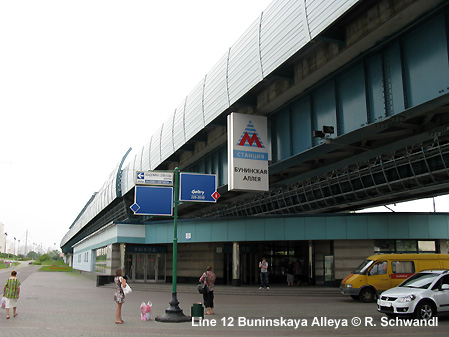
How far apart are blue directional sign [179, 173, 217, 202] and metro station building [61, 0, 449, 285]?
2.51 feet

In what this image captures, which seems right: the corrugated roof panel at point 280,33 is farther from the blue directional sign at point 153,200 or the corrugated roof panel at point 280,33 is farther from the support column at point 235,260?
the support column at point 235,260

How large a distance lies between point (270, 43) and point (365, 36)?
373 centimetres

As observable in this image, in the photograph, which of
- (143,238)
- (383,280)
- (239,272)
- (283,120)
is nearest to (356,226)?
(383,280)

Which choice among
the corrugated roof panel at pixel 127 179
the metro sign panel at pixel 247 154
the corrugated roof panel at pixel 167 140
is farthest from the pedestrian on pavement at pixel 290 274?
the corrugated roof panel at pixel 127 179

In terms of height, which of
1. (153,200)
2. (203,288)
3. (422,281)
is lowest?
(203,288)

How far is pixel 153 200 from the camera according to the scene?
51.4 feet

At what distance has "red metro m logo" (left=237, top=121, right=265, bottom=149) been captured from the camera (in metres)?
17.0

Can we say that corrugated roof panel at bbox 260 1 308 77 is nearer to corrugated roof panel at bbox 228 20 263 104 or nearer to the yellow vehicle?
corrugated roof panel at bbox 228 20 263 104

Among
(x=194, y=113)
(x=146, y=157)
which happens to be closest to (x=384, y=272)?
(x=194, y=113)

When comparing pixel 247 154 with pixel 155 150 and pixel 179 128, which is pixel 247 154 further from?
pixel 155 150

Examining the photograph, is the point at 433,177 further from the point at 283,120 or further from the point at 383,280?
the point at 283,120

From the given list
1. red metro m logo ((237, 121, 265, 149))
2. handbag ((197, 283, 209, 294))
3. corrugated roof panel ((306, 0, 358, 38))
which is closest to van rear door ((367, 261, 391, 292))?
red metro m logo ((237, 121, 265, 149))

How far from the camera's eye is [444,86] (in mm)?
10359

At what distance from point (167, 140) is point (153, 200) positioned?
10.8m
